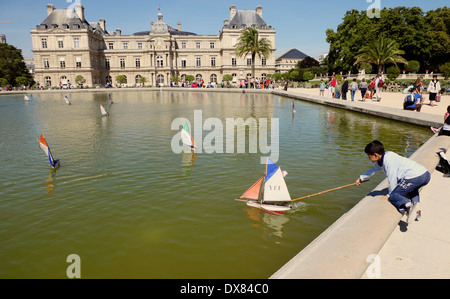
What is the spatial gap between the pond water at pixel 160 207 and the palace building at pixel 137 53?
62.4 meters

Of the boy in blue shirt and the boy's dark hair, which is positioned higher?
the boy's dark hair

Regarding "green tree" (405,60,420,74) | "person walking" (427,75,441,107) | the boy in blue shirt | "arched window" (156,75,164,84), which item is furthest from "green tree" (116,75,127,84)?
the boy in blue shirt

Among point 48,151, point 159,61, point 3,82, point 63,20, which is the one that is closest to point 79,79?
point 3,82

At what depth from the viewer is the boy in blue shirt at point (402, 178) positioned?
4.56m

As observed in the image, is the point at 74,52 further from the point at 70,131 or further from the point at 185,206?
the point at 185,206

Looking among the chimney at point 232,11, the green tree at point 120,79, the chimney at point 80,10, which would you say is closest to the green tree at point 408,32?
the chimney at point 232,11

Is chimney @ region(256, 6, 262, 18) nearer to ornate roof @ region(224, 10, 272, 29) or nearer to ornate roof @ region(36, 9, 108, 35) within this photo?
ornate roof @ region(224, 10, 272, 29)

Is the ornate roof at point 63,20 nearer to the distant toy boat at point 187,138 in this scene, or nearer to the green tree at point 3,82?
the green tree at point 3,82

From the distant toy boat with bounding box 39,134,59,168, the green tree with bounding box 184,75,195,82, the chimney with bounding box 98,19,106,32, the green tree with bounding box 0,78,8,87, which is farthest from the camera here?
the chimney with bounding box 98,19,106,32

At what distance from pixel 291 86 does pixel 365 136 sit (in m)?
44.5

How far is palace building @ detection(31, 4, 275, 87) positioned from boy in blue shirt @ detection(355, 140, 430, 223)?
67.4 m

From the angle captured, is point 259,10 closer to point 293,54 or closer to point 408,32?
point 408,32

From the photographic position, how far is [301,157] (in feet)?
31.1

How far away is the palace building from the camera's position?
71.4m
